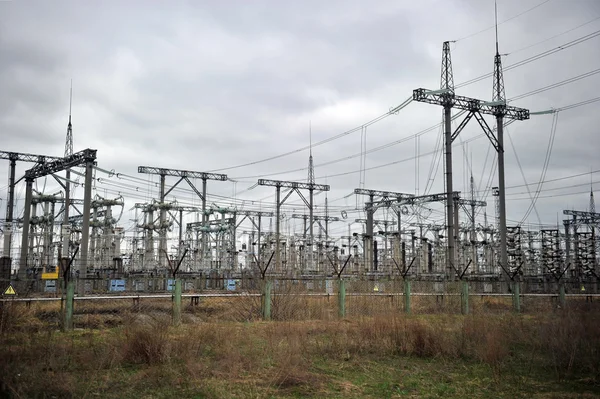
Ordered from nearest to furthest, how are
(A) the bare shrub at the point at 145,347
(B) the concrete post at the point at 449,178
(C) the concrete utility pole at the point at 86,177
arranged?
1. (A) the bare shrub at the point at 145,347
2. (B) the concrete post at the point at 449,178
3. (C) the concrete utility pole at the point at 86,177

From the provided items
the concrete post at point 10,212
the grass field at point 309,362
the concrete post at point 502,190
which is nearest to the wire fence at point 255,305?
the grass field at point 309,362

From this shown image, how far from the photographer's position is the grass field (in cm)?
927

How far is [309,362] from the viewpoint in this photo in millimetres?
12219

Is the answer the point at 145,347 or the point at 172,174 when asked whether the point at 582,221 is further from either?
the point at 145,347

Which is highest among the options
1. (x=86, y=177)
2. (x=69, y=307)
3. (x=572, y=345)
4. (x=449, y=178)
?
(x=86, y=177)

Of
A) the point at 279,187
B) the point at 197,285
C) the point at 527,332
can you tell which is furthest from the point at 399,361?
the point at 279,187

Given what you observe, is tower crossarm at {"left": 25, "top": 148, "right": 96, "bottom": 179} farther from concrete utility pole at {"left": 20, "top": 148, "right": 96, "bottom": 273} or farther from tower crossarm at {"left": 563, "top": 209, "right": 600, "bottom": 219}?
tower crossarm at {"left": 563, "top": 209, "right": 600, "bottom": 219}

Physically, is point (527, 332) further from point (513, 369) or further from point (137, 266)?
point (137, 266)

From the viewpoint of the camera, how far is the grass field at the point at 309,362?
9273 mm

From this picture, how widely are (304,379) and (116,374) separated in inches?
135

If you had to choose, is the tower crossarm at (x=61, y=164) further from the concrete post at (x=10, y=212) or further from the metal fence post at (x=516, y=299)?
the metal fence post at (x=516, y=299)

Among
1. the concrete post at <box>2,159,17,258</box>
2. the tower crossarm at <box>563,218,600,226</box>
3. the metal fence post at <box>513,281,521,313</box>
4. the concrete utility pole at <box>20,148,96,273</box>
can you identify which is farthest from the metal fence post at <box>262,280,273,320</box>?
the tower crossarm at <box>563,218,600,226</box>

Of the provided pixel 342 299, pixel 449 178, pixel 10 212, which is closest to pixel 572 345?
pixel 342 299

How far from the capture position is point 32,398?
7.85 metres
